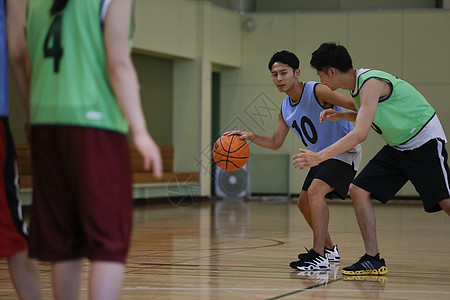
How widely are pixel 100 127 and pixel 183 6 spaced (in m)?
11.6

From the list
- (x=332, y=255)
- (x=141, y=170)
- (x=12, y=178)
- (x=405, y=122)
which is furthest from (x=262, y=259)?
(x=141, y=170)

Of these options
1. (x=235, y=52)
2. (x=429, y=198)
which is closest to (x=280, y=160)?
(x=235, y=52)

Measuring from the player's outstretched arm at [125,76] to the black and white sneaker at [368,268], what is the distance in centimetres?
280

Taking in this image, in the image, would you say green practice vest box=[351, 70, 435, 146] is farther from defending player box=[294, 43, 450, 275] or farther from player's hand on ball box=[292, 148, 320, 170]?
player's hand on ball box=[292, 148, 320, 170]

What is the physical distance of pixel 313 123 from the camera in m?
5.30

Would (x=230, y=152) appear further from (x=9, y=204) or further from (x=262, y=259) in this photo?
(x=9, y=204)

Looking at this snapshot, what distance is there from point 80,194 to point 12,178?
602 mm

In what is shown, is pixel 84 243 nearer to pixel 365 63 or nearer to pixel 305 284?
pixel 305 284

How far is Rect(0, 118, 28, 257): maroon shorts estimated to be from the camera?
2627 mm

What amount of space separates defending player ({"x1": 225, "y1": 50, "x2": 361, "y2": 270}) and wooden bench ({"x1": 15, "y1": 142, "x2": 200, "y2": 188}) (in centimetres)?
586

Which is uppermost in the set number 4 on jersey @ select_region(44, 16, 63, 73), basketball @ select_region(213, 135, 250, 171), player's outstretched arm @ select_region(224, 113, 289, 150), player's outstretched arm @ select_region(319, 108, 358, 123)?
number 4 on jersey @ select_region(44, 16, 63, 73)

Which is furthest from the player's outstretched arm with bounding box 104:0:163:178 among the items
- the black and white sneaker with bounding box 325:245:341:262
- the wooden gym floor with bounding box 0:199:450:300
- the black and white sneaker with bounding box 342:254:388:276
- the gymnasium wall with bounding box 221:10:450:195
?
the gymnasium wall with bounding box 221:10:450:195

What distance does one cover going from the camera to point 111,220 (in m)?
2.22

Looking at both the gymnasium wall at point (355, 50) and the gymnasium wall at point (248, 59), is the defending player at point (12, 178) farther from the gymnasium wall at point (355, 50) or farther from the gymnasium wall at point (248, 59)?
the gymnasium wall at point (355, 50)
